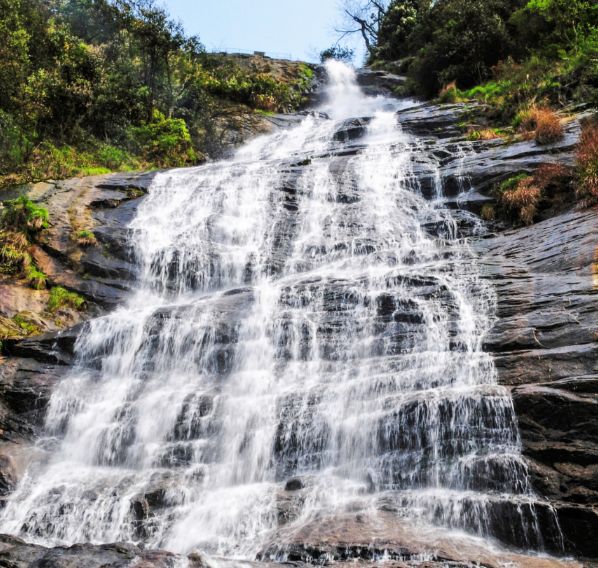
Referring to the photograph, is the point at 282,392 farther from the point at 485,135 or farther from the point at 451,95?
the point at 451,95

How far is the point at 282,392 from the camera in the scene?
9.57 m

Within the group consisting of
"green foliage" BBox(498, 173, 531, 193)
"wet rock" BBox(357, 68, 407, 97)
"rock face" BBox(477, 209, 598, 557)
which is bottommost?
"rock face" BBox(477, 209, 598, 557)

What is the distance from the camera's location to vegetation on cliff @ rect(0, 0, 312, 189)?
61.5 ft

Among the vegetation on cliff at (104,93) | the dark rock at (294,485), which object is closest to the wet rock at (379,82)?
Result: the vegetation on cliff at (104,93)

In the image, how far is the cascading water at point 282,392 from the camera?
739 centimetres

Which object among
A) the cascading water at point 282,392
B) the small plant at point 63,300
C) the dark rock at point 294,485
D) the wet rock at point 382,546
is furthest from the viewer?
the small plant at point 63,300

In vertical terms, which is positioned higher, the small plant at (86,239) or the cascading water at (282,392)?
the small plant at (86,239)

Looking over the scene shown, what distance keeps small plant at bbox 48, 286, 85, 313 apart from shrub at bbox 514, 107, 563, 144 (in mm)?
13703

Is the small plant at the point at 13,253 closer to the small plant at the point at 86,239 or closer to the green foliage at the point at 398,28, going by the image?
the small plant at the point at 86,239

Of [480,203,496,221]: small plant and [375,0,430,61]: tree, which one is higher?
[375,0,430,61]: tree

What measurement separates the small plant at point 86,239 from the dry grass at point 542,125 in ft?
43.8

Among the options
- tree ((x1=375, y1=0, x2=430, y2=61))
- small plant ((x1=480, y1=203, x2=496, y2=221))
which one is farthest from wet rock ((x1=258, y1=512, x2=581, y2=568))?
tree ((x1=375, y1=0, x2=430, y2=61))

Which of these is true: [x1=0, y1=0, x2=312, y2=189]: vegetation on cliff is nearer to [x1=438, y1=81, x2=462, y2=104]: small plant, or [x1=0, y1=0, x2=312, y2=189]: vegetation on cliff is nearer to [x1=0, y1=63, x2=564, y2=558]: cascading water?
[x1=0, y1=63, x2=564, y2=558]: cascading water

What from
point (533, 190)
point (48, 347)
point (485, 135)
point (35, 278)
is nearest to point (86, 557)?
point (48, 347)
